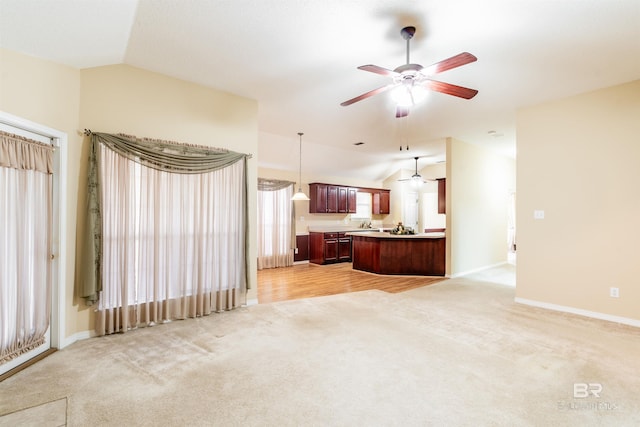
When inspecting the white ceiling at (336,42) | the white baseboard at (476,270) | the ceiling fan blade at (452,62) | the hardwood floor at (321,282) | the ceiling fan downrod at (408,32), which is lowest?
the hardwood floor at (321,282)

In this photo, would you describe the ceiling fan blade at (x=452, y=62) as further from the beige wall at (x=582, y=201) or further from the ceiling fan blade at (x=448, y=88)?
the beige wall at (x=582, y=201)

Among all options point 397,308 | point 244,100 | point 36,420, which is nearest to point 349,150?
point 244,100

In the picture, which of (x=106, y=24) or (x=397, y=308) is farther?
(x=397, y=308)

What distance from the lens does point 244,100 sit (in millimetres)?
4215

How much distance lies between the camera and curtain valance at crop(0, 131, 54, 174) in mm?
2336

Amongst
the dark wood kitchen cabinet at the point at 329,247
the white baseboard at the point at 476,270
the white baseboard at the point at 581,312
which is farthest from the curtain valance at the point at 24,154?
the white baseboard at the point at 476,270

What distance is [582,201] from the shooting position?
156 inches

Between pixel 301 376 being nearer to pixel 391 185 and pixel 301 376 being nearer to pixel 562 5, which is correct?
pixel 562 5

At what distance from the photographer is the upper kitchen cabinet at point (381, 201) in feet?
32.1

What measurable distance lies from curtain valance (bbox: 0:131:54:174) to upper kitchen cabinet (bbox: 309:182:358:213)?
228 inches

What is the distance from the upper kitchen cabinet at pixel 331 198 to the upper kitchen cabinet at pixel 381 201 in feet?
3.54

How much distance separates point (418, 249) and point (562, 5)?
4746 mm

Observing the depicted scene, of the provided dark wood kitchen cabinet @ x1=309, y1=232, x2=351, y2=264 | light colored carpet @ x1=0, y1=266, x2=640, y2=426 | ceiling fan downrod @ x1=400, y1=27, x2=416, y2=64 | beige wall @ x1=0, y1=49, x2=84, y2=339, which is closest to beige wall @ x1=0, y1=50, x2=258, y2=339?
beige wall @ x1=0, y1=49, x2=84, y2=339

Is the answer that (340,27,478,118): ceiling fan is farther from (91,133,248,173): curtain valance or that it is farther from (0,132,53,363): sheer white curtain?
(0,132,53,363): sheer white curtain
